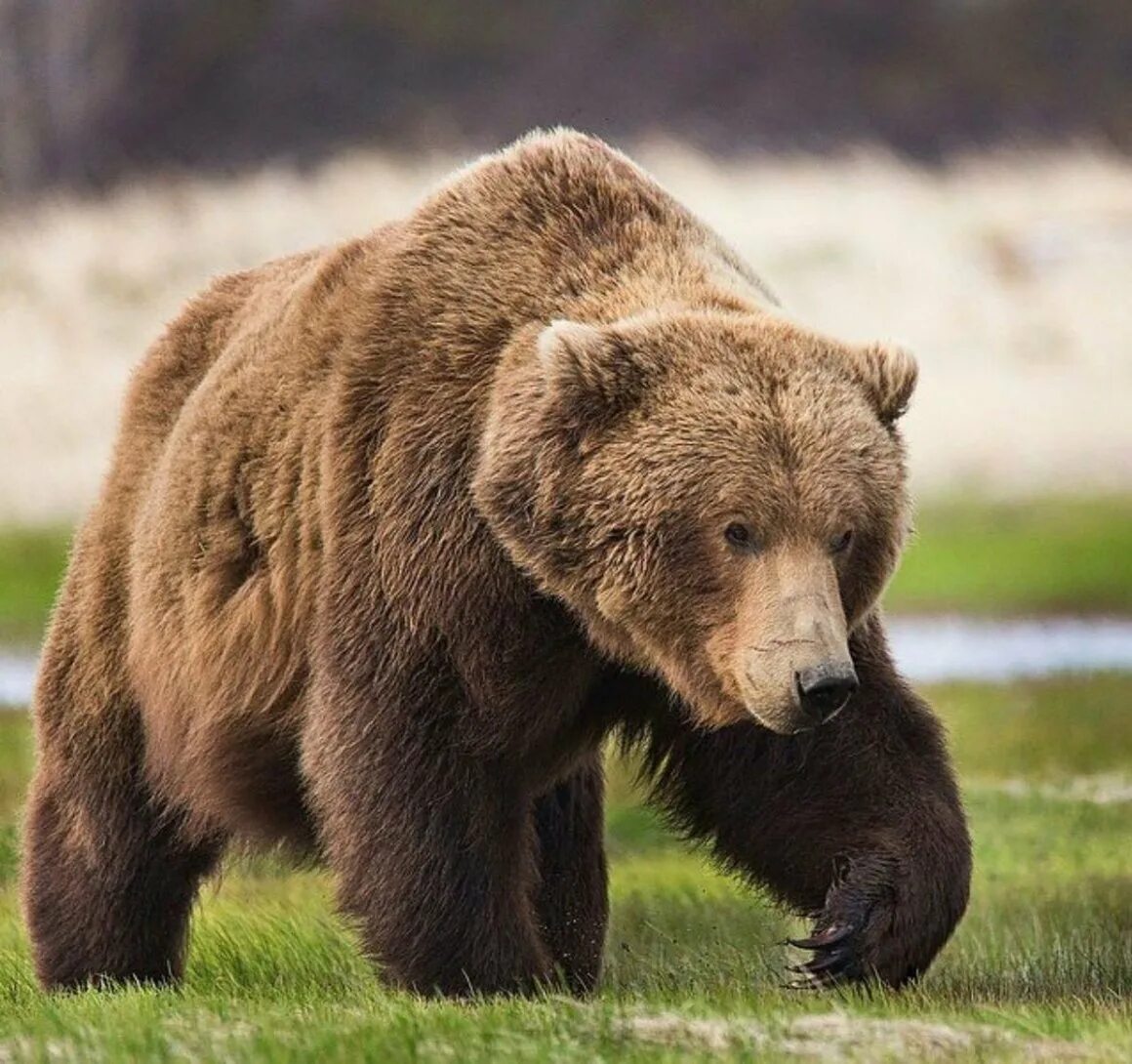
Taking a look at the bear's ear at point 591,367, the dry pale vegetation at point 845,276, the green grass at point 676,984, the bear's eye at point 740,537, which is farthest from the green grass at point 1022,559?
the bear's eye at point 740,537

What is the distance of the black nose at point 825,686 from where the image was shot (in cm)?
553

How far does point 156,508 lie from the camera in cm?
704

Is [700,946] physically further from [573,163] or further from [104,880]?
[573,163]

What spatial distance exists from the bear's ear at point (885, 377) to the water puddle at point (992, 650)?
30.8 feet

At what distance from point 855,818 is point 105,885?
2.22 metres

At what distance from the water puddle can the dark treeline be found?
690cm

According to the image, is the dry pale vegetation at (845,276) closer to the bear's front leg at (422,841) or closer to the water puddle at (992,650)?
the water puddle at (992,650)

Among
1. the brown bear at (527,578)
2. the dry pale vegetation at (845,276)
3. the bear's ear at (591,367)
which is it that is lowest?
the dry pale vegetation at (845,276)

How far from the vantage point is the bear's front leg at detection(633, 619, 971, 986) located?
20.8ft

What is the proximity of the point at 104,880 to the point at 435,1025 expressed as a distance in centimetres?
221

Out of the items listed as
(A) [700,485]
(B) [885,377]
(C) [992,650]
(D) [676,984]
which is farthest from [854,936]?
(C) [992,650]

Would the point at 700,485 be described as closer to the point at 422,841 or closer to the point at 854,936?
the point at 422,841

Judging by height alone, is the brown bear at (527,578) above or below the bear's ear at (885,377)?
below

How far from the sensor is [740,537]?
5.82 meters
